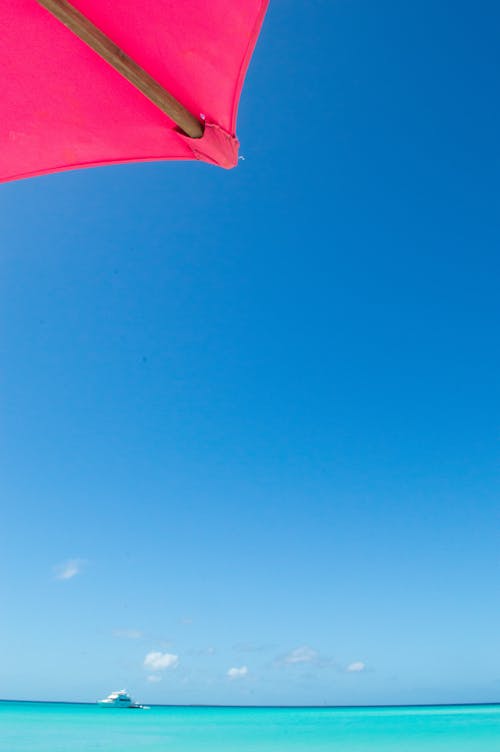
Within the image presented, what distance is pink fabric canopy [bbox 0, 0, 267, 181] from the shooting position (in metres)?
1.13

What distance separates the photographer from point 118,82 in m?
1.26

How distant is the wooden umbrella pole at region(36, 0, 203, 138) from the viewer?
1066mm

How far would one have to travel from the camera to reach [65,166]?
1.39m

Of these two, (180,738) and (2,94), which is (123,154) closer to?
(2,94)

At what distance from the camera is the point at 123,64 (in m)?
1.14

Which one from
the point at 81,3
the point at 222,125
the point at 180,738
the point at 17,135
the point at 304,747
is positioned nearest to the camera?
the point at 81,3

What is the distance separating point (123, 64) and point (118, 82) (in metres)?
0.14

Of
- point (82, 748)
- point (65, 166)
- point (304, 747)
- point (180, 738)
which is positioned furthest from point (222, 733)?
point (65, 166)

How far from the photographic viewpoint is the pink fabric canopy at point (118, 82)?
1.13 m

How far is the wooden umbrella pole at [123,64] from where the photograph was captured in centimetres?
107

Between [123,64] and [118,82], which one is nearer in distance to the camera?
[123,64]

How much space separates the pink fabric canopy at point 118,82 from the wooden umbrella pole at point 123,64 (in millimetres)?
39

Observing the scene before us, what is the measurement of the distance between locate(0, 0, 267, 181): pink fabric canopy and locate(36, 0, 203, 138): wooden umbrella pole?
0.04 meters

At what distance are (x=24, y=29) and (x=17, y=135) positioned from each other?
0.26 meters
